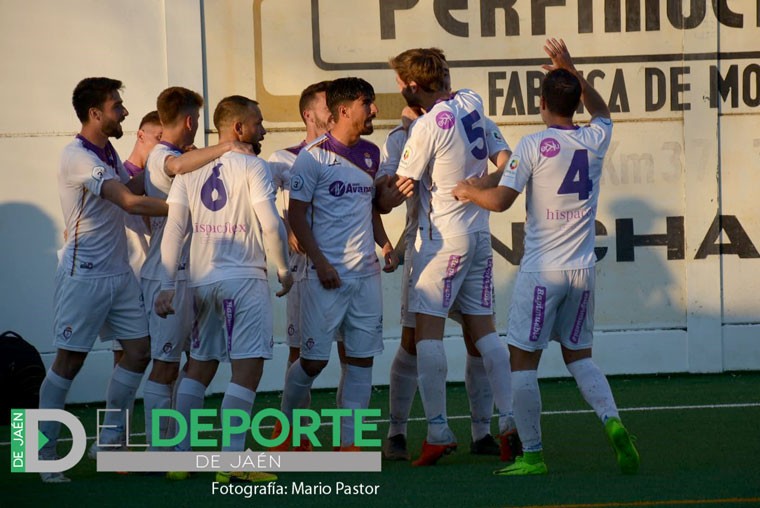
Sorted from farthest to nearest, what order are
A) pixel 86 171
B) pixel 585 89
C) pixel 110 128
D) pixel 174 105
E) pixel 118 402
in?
pixel 118 402
pixel 110 128
pixel 174 105
pixel 86 171
pixel 585 89

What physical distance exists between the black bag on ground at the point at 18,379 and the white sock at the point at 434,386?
3.54 metres

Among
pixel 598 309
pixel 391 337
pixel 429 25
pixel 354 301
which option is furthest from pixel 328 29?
pixel 354 301

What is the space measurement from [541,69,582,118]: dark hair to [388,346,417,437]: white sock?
177cm

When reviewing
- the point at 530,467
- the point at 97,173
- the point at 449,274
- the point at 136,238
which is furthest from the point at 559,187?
the point at 136,238

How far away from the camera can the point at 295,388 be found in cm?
686

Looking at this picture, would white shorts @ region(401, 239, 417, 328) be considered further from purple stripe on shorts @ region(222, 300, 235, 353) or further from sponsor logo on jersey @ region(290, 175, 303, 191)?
purple stripe on shorts @ region(222, 300, 235, 353)

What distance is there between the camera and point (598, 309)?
10.2 m

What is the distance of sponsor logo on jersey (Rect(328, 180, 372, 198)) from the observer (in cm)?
656

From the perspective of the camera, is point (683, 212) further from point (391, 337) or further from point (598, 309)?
point (391, 337)

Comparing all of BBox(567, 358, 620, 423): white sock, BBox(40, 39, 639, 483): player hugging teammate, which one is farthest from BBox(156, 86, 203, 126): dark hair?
BBox(567, 358, 620, 423): white sock

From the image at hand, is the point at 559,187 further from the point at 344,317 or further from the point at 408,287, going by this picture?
the point at 344,317

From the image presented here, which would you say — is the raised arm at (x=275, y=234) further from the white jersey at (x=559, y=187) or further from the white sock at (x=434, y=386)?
the white jersey at (x=559, y=187)

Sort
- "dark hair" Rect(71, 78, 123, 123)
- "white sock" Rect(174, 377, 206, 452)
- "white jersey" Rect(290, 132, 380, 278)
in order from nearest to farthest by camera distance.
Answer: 1. "white sock" Rect(174, 377, 206, 452)
2. "white jersey" Rect(290, 132, 380, 278)
3. "dark hair" Rect(71, 78, 123, 123)

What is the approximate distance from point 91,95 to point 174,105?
0.51m
